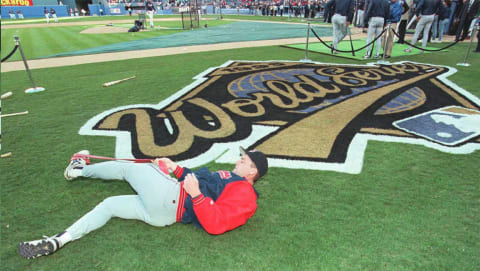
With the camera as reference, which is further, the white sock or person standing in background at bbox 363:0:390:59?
person standing in background at bbox 363:0:390:59

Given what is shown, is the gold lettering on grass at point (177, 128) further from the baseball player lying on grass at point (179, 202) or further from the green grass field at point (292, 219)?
the baseball player lying on grass at point (179, 202)

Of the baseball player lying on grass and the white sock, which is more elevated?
the baseball player lying on grass

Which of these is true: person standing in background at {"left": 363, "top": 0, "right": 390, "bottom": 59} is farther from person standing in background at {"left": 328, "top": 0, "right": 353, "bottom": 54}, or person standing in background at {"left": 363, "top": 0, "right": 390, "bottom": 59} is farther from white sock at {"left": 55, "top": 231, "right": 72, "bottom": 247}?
white sock at {"left": 55, "top": 231, "right": 72, "bottom": 247}

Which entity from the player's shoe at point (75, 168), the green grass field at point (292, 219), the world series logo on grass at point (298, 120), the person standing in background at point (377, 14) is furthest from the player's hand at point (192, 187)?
the person standing in background at point (377, 14)

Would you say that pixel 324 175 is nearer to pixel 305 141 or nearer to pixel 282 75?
pixel 305 141

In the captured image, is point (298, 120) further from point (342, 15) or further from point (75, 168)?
point (342, 15)

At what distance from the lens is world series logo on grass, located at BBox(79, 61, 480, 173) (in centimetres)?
420

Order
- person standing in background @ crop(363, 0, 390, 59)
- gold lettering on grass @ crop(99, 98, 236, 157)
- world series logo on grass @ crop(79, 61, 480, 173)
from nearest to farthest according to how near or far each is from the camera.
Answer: world series logo on grass @ crop(79, 61, 480, 173) → gold lettering on grass @ crop(99, 98, 236, 157) → person standing in background @ crop(363, 0, 390, 59)

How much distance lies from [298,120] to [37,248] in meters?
4.14

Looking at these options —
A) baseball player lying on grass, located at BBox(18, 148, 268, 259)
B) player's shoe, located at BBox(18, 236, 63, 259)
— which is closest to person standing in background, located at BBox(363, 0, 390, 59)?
baseball player lying on grass, located at BBox(18, 148, 268, 259)

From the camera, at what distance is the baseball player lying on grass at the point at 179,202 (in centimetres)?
246

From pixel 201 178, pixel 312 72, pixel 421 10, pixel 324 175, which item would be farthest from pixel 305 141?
pixel 421 10

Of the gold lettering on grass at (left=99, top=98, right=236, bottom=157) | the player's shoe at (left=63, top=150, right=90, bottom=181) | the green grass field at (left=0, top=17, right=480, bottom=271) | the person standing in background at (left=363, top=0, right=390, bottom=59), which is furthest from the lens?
the person standing in background at (left=363, top=0, right=390, bottom=59)

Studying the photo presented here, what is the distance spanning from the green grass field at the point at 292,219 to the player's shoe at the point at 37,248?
7 cm
